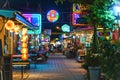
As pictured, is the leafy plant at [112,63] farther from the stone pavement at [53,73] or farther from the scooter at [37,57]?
the scooter at [37,57]

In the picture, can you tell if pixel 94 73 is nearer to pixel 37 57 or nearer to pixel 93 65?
pixel 93 65

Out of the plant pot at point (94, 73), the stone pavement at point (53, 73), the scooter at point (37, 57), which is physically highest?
the scooter at point (37, 57)

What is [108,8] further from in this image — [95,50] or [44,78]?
[44,78]

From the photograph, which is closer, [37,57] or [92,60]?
[92,60]

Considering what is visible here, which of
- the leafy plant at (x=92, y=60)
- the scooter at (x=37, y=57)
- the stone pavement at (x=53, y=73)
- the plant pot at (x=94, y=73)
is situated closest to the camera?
the plant pot at (x=94, y=73)

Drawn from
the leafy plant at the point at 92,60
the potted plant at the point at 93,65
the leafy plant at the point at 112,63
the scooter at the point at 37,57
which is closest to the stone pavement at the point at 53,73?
the scooter at the point at 37,57

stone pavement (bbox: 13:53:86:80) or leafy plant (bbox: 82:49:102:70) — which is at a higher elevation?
leafy plant (bbox: 82:49:102:70)

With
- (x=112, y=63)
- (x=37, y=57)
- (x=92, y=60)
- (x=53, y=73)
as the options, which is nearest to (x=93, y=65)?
(x=92, y=60)

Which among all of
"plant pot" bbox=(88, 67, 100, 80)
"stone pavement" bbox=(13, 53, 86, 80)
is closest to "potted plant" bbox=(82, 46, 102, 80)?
"plant pot" bbox=(88, 67, 100, 80)

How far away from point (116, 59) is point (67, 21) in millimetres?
83354

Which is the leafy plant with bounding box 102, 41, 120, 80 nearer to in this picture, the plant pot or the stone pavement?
the plant pot

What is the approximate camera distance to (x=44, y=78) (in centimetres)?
2481

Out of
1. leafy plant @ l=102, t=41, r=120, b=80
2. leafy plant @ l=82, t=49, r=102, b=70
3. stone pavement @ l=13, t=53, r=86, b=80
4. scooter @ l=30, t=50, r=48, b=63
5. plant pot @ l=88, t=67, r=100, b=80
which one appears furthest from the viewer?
scooter @ l=30, t=50, r=48, b=63

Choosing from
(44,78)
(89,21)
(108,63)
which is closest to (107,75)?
(108,63)
